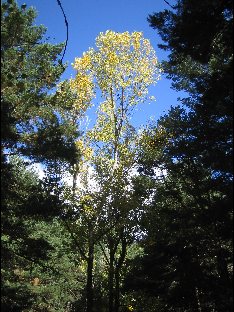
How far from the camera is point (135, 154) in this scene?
17.5 meters

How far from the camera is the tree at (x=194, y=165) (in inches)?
313

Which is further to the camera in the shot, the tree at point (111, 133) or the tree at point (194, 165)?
the tree at point (111, 133)

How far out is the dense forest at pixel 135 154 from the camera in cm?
870

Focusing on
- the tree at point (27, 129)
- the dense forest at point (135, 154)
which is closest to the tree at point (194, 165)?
the dense forest at point (135, 154)

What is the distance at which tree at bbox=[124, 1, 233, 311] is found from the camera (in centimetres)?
795

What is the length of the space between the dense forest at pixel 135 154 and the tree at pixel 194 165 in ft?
0.15

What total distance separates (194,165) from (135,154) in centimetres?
446

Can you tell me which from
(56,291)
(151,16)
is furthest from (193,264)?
(56,291)

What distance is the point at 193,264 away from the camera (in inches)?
589

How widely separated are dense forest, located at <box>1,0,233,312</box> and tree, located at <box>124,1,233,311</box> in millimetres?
46

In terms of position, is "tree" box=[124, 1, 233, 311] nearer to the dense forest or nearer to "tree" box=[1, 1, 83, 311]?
the dense forest

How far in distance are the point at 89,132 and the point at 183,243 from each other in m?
7.91

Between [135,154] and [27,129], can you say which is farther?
[135,154]

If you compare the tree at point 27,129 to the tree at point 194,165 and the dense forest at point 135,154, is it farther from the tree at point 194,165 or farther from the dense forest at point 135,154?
the tree at point 194,165
